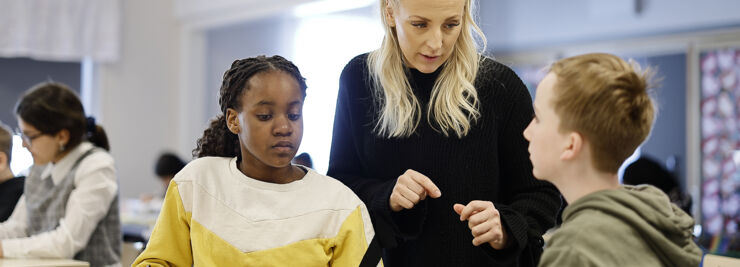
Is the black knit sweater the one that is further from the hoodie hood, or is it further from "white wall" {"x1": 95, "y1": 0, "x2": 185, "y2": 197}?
"white wall" {"x1": 95, "y1": 0, "x2": 185, "y2": 197}

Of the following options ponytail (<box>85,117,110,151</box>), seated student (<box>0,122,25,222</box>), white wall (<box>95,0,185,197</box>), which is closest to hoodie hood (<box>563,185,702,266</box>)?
ponytail (<box>85,117,110,151</box>)

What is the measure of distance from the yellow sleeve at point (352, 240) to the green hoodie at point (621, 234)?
416 mm

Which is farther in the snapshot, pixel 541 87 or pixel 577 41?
pixel 577 41

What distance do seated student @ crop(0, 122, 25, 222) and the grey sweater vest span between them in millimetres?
173

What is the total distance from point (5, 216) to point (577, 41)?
4.38m

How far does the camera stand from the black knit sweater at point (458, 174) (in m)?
1.38

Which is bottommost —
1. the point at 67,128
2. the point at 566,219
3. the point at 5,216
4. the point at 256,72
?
the point at 5,216

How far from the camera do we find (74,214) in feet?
7.60

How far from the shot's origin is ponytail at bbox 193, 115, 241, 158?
58.2 inches

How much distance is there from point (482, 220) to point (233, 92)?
516 millimetres

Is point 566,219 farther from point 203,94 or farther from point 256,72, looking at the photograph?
point 203,94

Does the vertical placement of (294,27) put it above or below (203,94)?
above

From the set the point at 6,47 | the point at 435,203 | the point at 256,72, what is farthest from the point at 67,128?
the point at 6,47

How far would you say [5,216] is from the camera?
261cm
